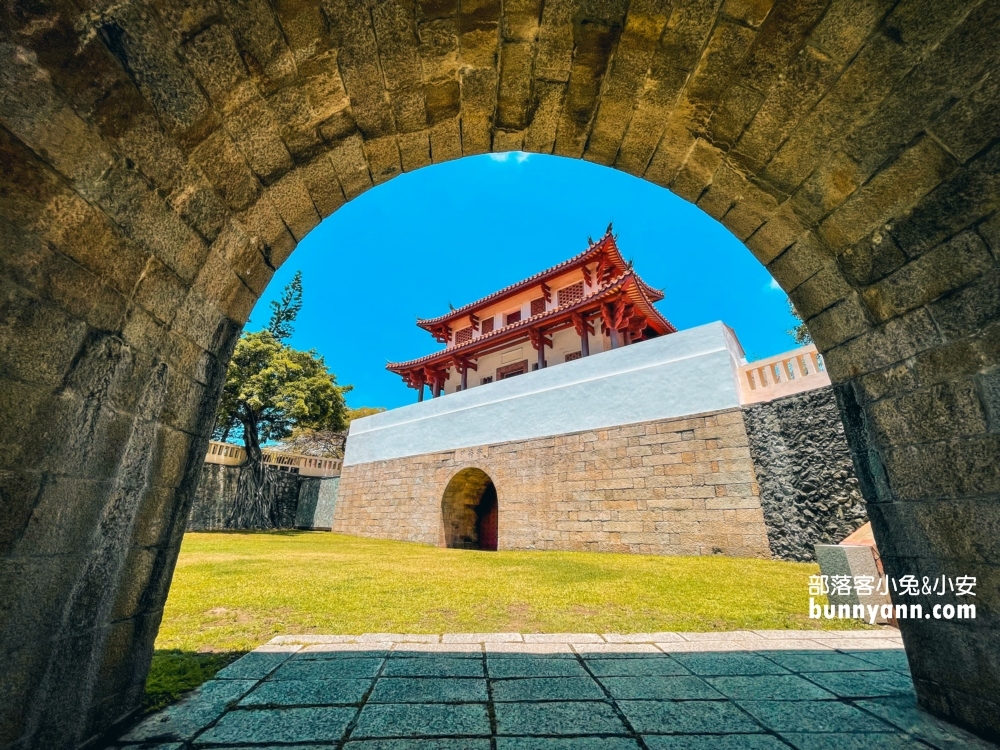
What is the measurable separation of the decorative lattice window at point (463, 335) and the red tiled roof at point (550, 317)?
Answer: 71.3 inches

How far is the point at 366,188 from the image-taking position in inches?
91.4

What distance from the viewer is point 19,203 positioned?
4.00ft

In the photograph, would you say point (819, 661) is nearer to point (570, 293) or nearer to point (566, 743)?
point (566, 743)

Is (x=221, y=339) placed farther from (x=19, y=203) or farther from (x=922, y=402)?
(x=922, y=402)

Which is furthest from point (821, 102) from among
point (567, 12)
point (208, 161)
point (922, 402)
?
point (208, 161)

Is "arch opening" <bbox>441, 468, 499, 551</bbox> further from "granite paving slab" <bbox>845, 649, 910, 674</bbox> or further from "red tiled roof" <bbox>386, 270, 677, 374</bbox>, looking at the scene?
"granite paving slab" <bbox>845, 649, 910, 674</bbox>

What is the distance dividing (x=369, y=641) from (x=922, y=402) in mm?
3641

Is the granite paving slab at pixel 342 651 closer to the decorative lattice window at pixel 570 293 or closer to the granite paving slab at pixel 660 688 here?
the granite paving slab at pixel 660 688

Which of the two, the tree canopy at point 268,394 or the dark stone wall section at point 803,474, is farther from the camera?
the tree canopy at point 268,394

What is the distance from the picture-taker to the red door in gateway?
12368 millimetres

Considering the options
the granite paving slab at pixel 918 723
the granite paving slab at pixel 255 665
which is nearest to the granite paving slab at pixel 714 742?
the granite paving slab at pixel 918 723

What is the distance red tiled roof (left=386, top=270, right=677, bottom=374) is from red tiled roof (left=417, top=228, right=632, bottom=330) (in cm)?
121

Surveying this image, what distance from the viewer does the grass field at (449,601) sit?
3141 millimetres

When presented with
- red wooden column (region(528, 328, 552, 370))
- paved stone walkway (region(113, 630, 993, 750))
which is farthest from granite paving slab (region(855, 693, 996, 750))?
red wooden column (region(528, 328, 552, 370))
